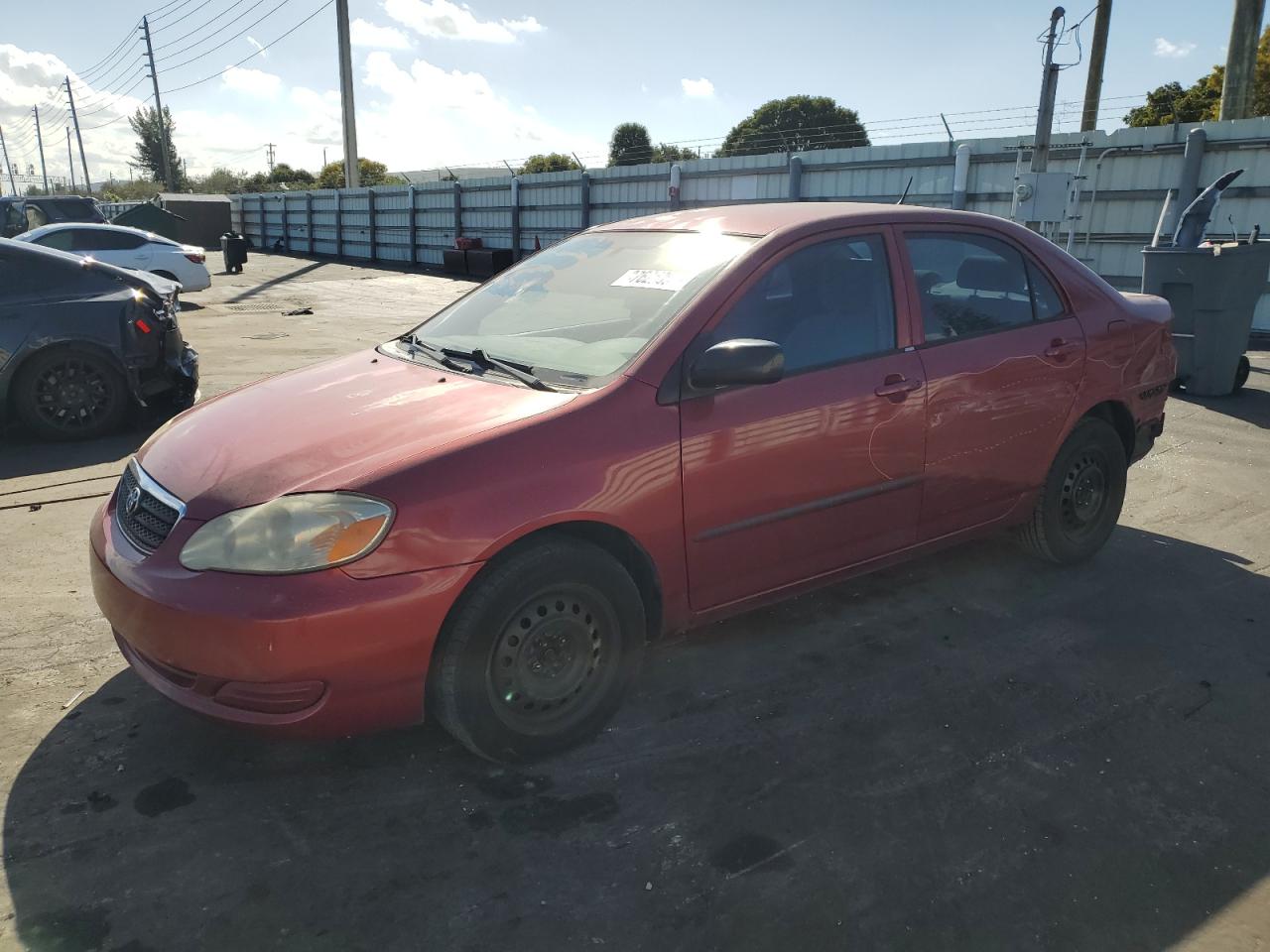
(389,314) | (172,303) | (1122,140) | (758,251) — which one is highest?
(1122,140)

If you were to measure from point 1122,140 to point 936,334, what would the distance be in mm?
11197

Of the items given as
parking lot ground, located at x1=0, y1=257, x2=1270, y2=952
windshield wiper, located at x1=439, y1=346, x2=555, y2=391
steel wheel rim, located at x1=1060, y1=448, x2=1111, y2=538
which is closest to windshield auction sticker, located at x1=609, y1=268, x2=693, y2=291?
windshield wiper, located at x1=439, y1=346, x2=555, y2=391

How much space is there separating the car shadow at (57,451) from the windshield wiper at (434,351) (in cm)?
352

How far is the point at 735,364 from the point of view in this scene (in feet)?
9.28

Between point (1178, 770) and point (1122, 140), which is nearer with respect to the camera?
point (1178, 770)

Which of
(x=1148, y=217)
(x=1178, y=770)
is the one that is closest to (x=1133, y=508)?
(x=1178, y=770)

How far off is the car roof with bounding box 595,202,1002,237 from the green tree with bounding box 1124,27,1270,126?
28.2 m

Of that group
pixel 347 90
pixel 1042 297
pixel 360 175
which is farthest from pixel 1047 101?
pixel 360 175

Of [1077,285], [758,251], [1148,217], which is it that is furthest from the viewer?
[1148,217]

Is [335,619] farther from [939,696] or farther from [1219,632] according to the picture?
[1219,632]

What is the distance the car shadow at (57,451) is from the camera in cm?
599

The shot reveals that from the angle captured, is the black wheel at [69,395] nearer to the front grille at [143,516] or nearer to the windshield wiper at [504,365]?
the front grille at [143,516]

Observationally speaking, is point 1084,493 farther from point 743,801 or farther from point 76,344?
point 76,344

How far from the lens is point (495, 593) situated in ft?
8.38
